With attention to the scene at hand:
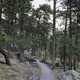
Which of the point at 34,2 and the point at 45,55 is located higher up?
the point at 34,2

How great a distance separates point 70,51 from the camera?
8141 mm

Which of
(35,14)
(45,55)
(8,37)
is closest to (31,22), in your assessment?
(35,14)

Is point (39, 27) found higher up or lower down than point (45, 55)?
higher up


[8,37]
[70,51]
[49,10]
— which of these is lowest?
[70,51]

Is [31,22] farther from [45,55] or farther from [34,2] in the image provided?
[45,55]

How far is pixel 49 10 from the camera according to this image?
12.3 m

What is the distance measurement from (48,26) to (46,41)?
1.74 metres

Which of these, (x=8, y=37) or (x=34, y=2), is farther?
(x=34, y=2)

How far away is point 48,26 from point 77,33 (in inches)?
165

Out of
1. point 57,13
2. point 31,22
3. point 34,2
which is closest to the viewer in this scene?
point 57,13

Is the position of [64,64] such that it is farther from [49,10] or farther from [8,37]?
[49,10]

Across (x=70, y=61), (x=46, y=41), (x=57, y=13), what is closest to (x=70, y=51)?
(x=70, y=61)

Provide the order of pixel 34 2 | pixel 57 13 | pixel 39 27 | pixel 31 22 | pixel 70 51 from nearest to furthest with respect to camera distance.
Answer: pixel 70 51, pixel 57 13, pixel 34 2, pixel 31 22, pixel 39 27

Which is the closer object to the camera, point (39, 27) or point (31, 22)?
point (31, 22)
